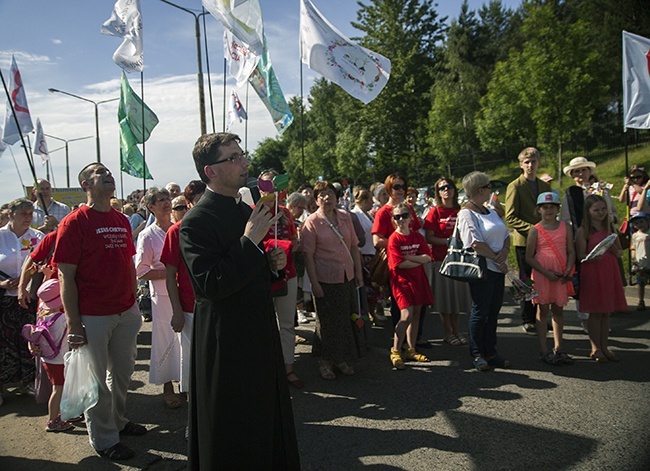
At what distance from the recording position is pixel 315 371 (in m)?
5.64

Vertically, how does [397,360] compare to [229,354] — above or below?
below

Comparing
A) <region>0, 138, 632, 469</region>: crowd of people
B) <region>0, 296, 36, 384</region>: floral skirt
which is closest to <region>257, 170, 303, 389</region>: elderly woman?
<region>0, 138, 632, 469</region>: crowd of people

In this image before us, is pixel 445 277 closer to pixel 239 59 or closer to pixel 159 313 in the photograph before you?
pixel 159 313

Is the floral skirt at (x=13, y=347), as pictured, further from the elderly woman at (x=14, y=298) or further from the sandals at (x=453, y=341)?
the sandals at (x=453, y=341)

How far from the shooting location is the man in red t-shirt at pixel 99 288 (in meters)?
3.67

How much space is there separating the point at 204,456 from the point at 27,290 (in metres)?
3.31

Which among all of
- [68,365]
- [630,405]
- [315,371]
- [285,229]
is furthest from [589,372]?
[68,365]

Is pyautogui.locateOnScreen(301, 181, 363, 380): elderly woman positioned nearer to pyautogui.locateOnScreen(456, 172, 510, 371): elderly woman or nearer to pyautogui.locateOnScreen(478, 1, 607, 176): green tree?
pyautogui.locateOnScreen(456, 172, 510, 371): elderly woman

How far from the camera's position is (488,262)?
5.34 meters

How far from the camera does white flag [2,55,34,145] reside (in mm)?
8062

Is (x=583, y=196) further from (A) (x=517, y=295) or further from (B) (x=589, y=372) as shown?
(B) (x=589, y=372)

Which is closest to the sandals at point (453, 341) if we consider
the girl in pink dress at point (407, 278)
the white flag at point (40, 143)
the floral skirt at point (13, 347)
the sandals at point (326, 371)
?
the girl in pink dress at point (407, 278)

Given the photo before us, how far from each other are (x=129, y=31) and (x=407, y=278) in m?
5.97

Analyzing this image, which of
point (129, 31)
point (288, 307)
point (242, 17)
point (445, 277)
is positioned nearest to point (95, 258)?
point (288, 307)
